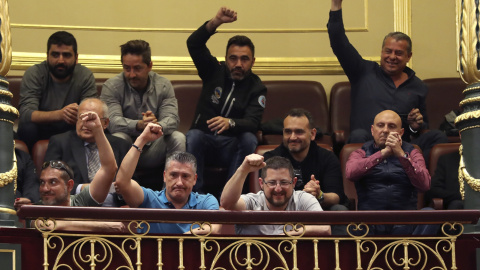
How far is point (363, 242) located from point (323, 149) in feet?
4.32

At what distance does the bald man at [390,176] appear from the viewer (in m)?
4.86

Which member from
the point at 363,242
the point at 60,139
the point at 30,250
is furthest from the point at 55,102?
the point at 363,242

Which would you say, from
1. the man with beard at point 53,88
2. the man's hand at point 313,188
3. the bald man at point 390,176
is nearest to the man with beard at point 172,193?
the man's hand at point 313,188

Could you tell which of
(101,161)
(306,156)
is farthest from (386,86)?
(101,161)

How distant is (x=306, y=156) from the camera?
17.2 ft

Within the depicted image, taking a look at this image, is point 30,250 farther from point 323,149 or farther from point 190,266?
point 323,149

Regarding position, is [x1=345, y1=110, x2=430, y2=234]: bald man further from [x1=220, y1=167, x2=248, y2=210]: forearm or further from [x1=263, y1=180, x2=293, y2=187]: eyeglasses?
Result: [x1=220, y1=167, x2=248, y2=210]: forearm

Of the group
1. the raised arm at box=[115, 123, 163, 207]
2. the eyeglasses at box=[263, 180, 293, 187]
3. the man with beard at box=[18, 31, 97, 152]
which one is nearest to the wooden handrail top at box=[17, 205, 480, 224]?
the raised arm at box=[115, 123, 163, 207]

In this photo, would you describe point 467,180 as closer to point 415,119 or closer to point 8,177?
point 415,119

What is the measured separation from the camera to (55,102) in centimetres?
570

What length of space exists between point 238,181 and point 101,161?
0.61 meters

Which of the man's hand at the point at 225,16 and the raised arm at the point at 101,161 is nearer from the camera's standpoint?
the raised arm at the point at 101,161

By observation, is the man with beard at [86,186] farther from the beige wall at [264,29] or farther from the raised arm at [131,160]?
the beige wall at [264,29]

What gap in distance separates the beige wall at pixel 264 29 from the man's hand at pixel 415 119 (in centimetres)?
114
